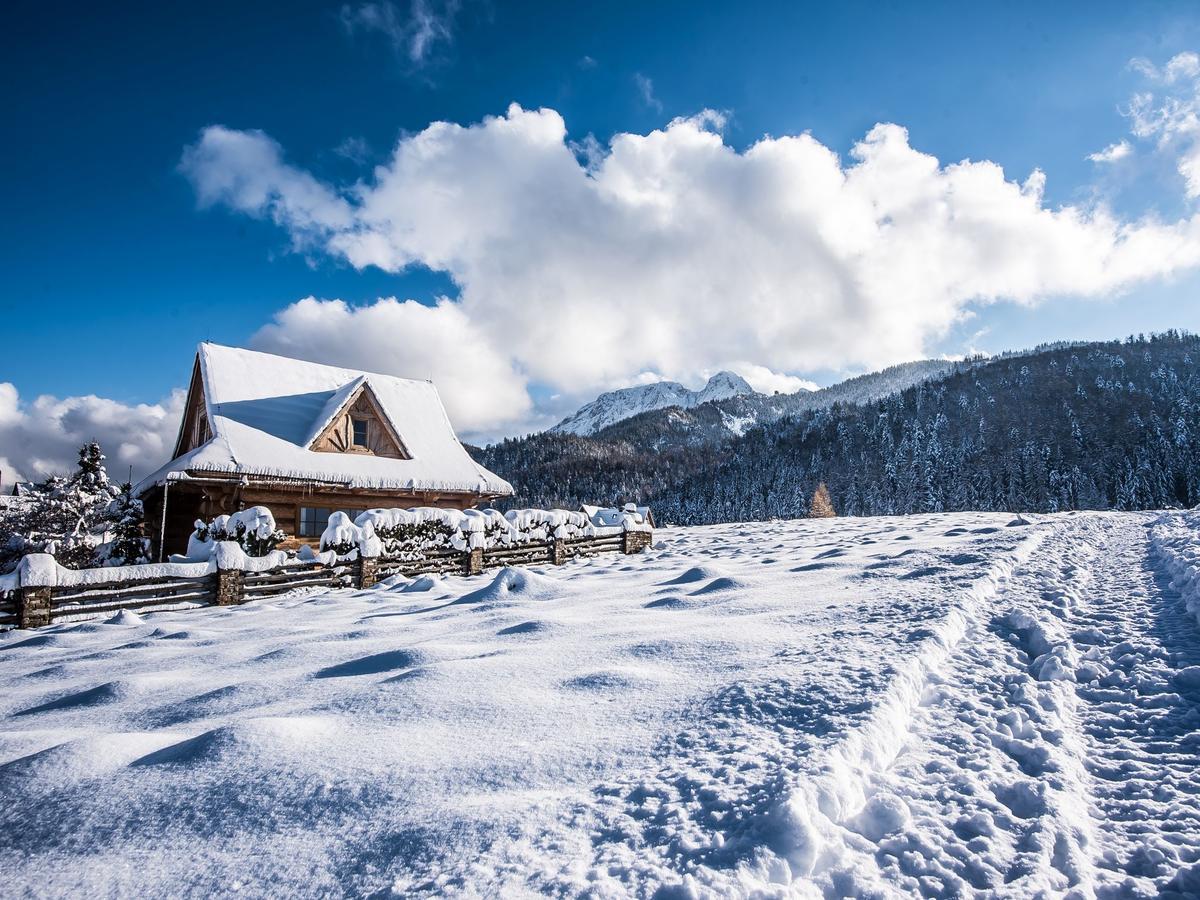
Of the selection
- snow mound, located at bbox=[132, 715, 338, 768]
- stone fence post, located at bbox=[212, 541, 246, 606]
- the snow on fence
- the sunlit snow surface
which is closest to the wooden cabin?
the snow on fence

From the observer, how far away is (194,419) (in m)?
18.8

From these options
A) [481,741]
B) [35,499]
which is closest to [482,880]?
[481,741]

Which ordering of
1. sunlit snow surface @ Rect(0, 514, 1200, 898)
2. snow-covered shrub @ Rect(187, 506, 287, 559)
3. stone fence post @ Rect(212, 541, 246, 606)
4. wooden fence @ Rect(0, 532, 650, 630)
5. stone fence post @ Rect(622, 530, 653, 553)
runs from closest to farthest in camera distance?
sunlit snow surface @ Rect(0, 514, 1200, 898)
wooden fence @ Rect(0, 532, 650, 630)
stone fence post @ Rect(212, 541, 246, 606)
snow-covered shrub @ Rect(187, 506, 287, 559)
stone fence post @ Rect(622, 530, 653, 553)

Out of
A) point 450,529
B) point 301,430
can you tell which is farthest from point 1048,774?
point 301,430

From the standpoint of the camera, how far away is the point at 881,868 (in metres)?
2.27

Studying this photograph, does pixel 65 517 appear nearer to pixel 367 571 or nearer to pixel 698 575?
pixel 367 571

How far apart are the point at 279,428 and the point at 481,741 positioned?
16367 millimetres

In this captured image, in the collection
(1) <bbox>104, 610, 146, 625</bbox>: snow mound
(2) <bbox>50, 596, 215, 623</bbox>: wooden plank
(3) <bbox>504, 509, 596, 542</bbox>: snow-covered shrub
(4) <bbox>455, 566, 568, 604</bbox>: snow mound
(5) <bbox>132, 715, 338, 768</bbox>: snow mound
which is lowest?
(1) <bbox>104, 610, 146, 625</bbox>: snow mound

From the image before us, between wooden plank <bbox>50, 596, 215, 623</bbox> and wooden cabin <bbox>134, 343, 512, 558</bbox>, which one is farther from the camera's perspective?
wooden cabin <bbox>134, 343, 512, 558</bbox>

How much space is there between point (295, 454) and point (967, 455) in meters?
116

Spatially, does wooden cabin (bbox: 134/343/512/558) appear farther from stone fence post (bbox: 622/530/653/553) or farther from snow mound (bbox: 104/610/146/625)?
snow mound (bbox: 104/610/146/625)

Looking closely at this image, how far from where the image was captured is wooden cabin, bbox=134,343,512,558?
15000 mm

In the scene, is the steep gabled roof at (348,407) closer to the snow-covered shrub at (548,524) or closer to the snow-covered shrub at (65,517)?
the snow-covered shrub at (548,524)

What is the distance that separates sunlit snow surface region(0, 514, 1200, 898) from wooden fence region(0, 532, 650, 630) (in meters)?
3.74
